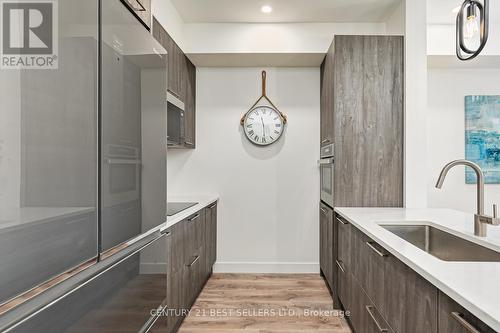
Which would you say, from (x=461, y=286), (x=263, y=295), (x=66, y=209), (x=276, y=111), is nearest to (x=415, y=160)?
(x=276, y=111)

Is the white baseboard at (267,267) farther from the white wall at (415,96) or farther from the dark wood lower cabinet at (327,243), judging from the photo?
the white wall at (415,96)

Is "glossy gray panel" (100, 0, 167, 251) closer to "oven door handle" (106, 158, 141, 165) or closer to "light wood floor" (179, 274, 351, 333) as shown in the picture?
"oven door handle" (106, 158, 141, 165)

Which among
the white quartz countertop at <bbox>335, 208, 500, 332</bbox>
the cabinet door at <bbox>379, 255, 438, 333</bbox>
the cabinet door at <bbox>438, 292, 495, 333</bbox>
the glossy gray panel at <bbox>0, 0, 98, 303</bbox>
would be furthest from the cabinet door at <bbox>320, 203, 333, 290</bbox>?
the glossy gray panel at <bbox>0, 0, 98, 303</bbox>

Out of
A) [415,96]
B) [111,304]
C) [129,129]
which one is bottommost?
[111,304]

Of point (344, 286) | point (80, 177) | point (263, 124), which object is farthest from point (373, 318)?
point (263, 124)

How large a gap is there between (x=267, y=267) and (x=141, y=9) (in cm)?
293

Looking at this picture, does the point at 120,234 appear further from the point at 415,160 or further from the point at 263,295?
the point at 415,160

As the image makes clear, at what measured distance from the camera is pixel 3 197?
65 centimetres

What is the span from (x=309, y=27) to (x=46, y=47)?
9.69 ft

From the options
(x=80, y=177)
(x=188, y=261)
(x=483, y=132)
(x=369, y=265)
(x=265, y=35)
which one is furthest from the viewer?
(x=483, y=132)

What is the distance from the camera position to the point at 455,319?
36.9 inches

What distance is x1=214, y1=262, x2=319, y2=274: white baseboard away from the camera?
3.65 meters

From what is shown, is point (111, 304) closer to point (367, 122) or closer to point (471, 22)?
point (471, 22)

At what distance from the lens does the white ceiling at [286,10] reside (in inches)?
113
